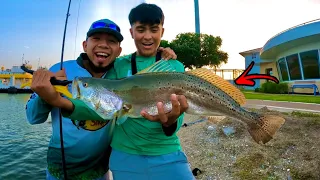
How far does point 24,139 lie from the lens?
50.0ft

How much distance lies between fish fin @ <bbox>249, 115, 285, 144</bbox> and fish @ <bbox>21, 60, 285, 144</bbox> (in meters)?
0.29

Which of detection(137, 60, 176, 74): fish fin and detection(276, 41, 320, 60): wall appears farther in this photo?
detection(276, 41, 320, 60): wall

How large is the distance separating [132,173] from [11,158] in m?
11.2

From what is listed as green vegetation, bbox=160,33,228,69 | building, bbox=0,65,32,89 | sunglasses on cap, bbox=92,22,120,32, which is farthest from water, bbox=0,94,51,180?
building, bbox=0,65,32,89

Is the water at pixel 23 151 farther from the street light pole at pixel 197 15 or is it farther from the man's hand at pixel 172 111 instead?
the street light pole at pixel 197 15

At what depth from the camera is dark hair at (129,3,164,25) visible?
295 cm

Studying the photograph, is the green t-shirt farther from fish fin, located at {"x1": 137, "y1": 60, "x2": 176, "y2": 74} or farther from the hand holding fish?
fish fin, located at {"x1": 137, "y1": 60, "x2": 176, "y2": 74}

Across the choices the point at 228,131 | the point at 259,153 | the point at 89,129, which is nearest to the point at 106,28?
the point at 89,129

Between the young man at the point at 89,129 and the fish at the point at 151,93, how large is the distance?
0.52 m

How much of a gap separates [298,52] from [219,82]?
2894cm

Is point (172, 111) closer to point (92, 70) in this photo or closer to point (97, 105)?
point (97, 105)

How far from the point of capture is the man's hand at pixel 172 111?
240 centimetres

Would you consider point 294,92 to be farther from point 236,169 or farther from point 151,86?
point 151,86

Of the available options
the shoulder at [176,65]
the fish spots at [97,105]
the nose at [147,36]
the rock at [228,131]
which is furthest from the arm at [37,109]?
the rock at [228,131]
